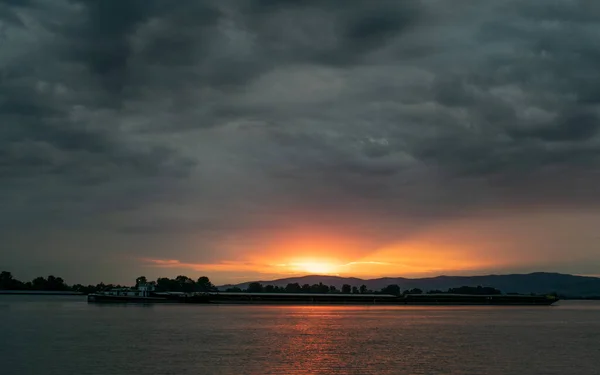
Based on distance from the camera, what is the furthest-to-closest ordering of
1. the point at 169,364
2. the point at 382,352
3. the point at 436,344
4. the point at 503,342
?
the point at 503,342 < the point at 436,344 < the point at 382,352 < the point at 169,364

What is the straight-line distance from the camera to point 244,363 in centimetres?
6281

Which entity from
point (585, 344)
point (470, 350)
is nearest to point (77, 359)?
point (470, 350)

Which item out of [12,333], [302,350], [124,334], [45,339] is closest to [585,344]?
[302,350]

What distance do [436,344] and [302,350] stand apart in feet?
64.8

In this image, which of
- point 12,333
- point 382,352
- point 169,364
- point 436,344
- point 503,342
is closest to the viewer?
point 169,364

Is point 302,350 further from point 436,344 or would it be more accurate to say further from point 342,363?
point 436,344

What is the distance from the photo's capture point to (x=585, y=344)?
90312mm

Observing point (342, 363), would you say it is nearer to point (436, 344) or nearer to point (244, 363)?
point (244, 363)

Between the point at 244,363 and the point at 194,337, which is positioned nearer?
the point at 244,363

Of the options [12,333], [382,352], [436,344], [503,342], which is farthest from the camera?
[12,333]

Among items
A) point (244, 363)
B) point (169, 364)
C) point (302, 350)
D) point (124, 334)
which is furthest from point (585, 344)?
point (124, 334)

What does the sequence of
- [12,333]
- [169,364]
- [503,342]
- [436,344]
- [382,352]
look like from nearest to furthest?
[169,364]
[382,352]
[436,344]
[503,342]
[12,333]

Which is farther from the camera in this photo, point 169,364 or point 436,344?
point 436,344

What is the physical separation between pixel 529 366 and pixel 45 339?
60.2 metres
